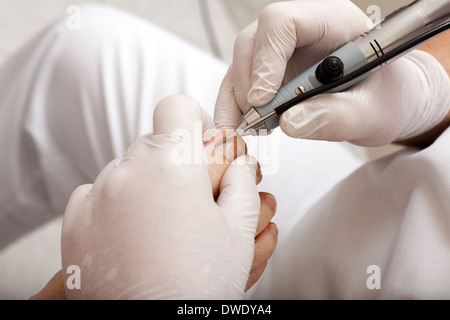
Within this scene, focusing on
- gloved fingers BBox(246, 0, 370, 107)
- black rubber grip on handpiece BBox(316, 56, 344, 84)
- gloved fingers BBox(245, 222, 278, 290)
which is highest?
gloved fingers BBox(246, 0, 370, 107)

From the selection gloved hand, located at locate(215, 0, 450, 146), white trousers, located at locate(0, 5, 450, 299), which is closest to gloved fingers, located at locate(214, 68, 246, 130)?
gloved hand, located at locate(215, 0, 450, 146)

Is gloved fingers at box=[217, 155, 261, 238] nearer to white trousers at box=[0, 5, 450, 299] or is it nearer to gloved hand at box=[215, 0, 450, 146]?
gloved hand at box=[215, 0, 450, 146]

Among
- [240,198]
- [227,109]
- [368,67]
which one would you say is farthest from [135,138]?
[368,67]

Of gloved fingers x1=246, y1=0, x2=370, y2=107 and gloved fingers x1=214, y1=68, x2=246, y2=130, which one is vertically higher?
gloved fingers x1=246, y1=0, x2=370, y2=107

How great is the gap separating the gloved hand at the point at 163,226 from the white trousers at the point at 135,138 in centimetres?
19

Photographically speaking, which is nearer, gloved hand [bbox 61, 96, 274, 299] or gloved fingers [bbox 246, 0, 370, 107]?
gloved hand [bbox 61, 96, 274, 299]

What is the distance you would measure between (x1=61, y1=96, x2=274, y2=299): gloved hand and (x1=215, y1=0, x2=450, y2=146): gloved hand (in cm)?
12

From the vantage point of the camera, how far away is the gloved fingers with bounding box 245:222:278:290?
550 mm

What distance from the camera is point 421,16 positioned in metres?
0.49

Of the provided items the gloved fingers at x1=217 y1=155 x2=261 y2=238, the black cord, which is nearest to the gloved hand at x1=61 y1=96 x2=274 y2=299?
the gloved fingers at x1=217 y1=155 x2=261 y2=238

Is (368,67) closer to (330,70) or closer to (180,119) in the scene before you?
(330,70)

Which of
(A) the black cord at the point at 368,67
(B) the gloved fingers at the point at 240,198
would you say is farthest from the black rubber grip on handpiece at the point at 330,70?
(B) the gloved fingers at the point at 240,198

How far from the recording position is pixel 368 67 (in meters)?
0.50
